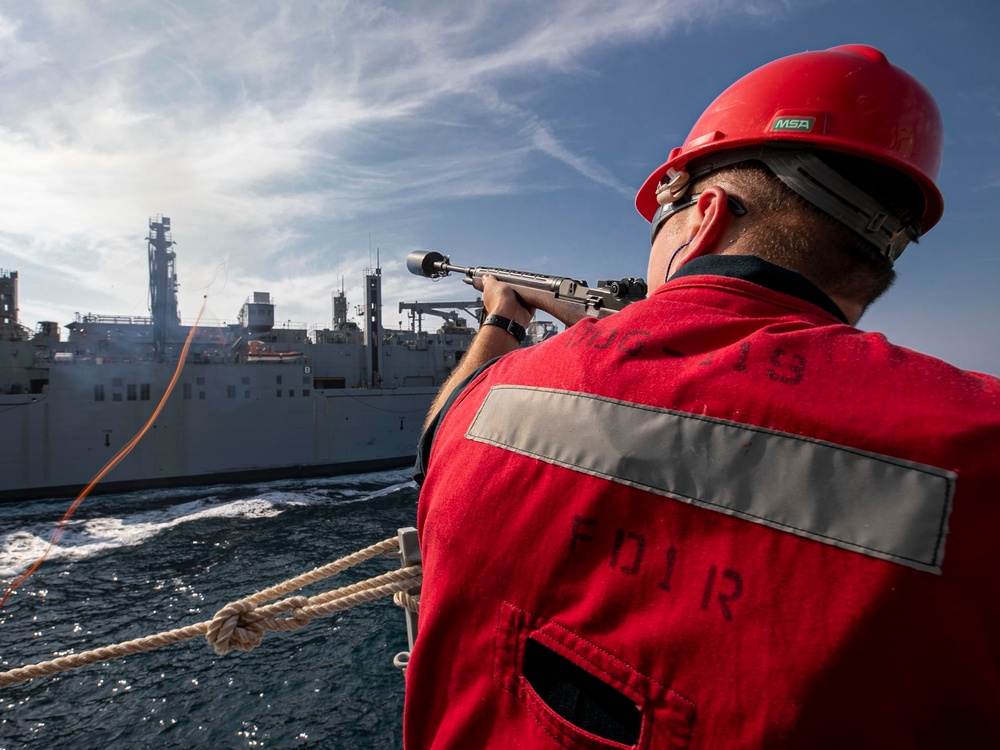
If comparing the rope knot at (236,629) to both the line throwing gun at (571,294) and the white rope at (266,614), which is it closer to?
the white rope at (266,614)

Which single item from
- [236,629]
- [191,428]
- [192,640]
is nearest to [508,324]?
[236,629]

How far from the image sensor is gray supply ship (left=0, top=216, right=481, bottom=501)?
2016 cm

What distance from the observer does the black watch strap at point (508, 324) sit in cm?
208

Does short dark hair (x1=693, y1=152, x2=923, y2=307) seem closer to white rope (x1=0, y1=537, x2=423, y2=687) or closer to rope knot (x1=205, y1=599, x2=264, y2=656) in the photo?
white rope (x1=0, y1=537, x2=423, y2=687)

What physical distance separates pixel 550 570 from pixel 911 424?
50 centimetres

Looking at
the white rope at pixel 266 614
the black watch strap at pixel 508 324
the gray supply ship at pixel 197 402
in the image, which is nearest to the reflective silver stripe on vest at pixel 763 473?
the black watch strap at pixel 508 324

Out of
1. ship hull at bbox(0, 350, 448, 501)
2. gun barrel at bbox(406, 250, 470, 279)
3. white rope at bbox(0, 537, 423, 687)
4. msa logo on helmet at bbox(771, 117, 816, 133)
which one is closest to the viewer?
msa logo on helmet at bbox(771, 117, 816, 133)

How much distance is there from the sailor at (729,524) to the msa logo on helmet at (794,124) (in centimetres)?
9

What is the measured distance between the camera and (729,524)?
0.64m

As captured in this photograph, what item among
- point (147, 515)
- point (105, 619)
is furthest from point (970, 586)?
point (147, 515)

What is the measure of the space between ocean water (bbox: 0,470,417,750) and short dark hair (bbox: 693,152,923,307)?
27.5ft

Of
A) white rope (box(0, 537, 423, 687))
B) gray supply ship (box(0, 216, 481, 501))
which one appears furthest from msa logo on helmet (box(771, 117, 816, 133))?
gray supply ship (box(0, 216, 481, 501))

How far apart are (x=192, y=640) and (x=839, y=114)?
43.0 ft

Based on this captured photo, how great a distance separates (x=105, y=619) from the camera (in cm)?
1087
